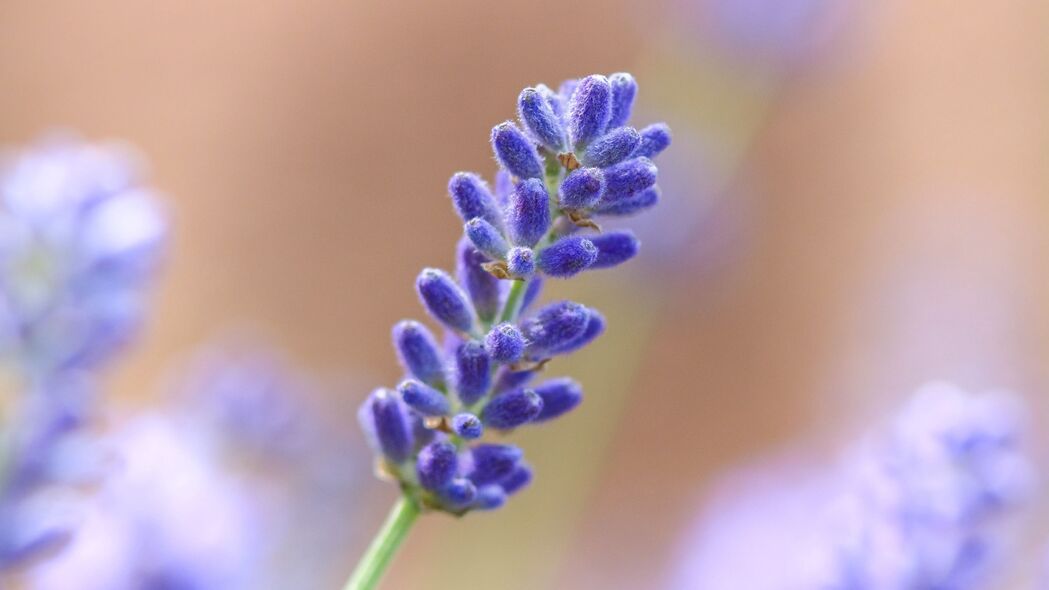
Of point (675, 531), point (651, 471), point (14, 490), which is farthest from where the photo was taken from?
point (651, 471)

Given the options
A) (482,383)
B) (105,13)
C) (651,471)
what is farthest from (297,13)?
(482,383)

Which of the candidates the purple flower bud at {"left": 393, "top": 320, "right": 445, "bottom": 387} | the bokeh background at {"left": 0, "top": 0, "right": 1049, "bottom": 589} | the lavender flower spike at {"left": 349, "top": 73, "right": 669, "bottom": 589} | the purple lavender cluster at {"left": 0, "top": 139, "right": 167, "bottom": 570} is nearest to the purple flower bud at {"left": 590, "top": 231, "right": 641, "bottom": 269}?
the lavender flower spike at {"left": 349, "top": 73, "right": 669, "bottom": 589}

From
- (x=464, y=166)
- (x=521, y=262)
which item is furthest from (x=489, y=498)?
(x=464, y=166)

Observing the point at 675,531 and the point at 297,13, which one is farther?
the point at 297,13

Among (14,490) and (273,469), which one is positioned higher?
(14,490)

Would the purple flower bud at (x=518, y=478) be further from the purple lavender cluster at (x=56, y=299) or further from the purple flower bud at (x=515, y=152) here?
the purple lavender cluster at (x=56, y=299)

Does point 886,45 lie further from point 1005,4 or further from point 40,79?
point 40,79
